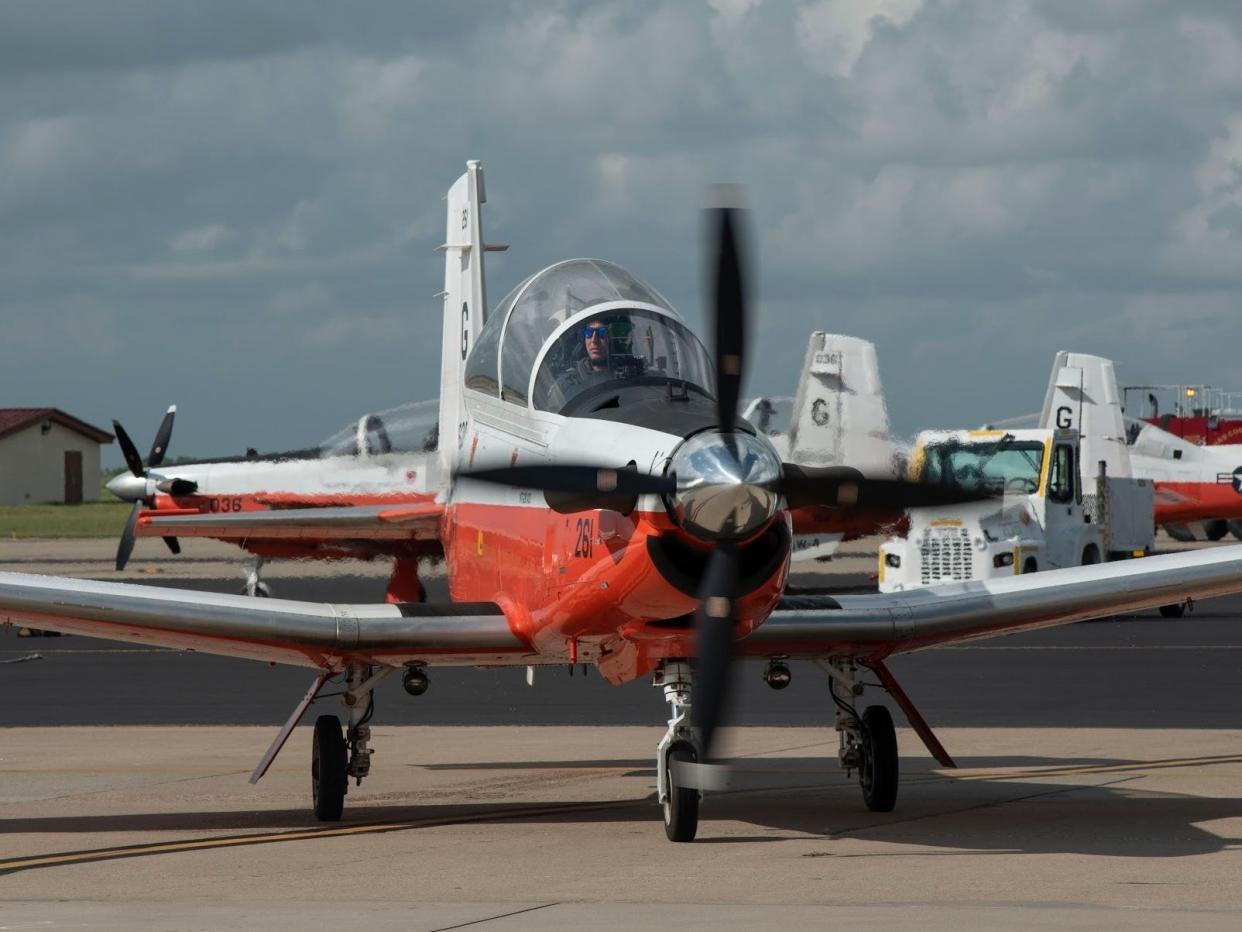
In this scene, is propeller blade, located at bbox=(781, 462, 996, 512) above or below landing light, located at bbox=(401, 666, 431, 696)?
above

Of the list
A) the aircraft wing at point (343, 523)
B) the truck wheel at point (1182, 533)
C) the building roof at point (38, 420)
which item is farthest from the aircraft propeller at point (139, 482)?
the building roof at point (38, 420)

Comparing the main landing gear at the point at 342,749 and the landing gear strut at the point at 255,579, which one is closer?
the main landing gear at the point at 342,749

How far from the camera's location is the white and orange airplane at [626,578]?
28.3ft

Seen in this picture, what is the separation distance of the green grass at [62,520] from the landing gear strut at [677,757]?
63.2 m

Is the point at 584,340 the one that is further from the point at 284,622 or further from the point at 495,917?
the point at 495,917

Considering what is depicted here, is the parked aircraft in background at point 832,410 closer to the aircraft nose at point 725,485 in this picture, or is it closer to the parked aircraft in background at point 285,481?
the parked aircraft in background at point 285,481

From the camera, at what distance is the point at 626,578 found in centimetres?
Answer: 902

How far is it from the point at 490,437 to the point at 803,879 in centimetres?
362

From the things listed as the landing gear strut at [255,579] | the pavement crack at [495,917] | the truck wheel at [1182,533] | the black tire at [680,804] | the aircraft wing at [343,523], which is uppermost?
the truck wheel at [1182,533]

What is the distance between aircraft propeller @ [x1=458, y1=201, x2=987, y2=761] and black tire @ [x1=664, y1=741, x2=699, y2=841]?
504 mm

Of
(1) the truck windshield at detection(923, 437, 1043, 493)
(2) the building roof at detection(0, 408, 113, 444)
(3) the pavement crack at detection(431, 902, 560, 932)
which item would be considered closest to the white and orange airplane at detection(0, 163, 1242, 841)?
(3) the pavement crack at detection(431, 902, 560, 932)

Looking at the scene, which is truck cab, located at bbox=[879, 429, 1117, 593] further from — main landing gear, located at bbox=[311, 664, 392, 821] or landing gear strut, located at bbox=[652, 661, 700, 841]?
landing gear strut, located at bbox=[652, 661, 700, 841]

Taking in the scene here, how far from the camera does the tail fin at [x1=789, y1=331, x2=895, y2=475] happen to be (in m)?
36.3

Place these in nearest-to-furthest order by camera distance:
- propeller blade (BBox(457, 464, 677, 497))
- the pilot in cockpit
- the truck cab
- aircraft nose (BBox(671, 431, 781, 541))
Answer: aircraft nose (BBox(671, 431, 781, 541)) → propeller blade (BBox(457, 464, 677, 497)) → the pilot in cockpit → the truck cab
